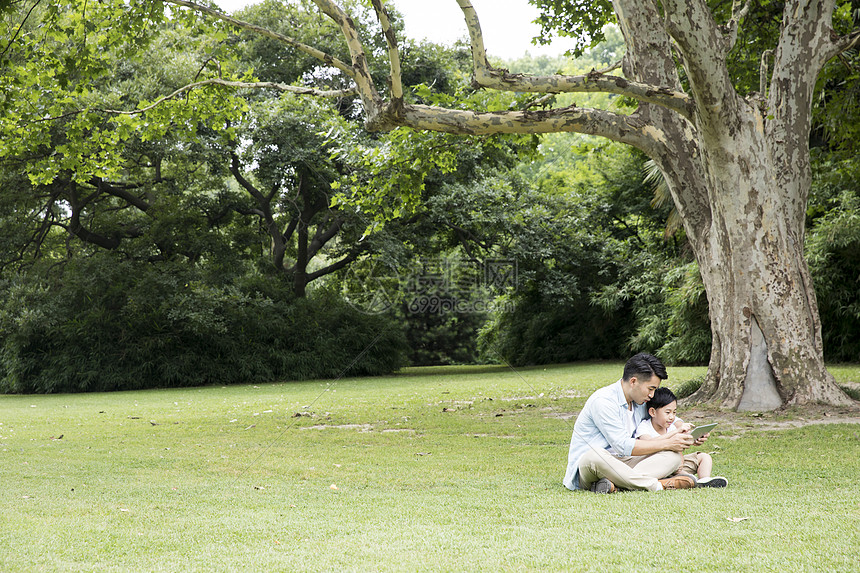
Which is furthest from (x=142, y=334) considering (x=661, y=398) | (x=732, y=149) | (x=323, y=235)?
(x=661, y=398)

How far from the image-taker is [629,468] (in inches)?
203

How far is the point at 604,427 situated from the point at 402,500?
4.92 ft

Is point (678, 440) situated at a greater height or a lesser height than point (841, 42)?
lesser

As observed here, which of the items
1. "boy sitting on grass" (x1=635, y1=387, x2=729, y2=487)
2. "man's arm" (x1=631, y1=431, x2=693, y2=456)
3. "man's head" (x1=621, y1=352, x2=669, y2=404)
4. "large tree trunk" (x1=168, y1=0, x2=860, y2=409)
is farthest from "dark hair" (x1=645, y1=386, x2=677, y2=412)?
"large tree trunk" (x1=168, y1=0, x2=860, y2=409)

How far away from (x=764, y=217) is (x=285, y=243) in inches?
680

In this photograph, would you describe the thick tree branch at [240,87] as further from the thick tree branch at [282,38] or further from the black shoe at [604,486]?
the black shoe at [604,486]

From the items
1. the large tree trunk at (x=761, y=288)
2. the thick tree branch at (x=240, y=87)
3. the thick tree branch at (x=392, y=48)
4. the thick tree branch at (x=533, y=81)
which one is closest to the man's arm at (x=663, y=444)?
the thick tree branch at (x=533, y=81)

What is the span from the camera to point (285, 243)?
24156 mm

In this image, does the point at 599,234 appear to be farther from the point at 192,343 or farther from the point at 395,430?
the point at 395,430

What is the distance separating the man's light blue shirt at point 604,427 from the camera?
511 cm

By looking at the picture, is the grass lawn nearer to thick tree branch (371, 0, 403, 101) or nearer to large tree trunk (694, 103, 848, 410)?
large tree trunk (694, 103, 848, 410)

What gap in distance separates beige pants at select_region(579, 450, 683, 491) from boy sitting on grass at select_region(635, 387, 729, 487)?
0.53 feet

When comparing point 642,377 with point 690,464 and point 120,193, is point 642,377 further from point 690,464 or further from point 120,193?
point 120,193

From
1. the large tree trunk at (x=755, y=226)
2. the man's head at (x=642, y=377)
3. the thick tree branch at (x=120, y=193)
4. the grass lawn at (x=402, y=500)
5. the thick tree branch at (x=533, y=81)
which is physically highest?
the thick tree branch at (x=120, y=193)
